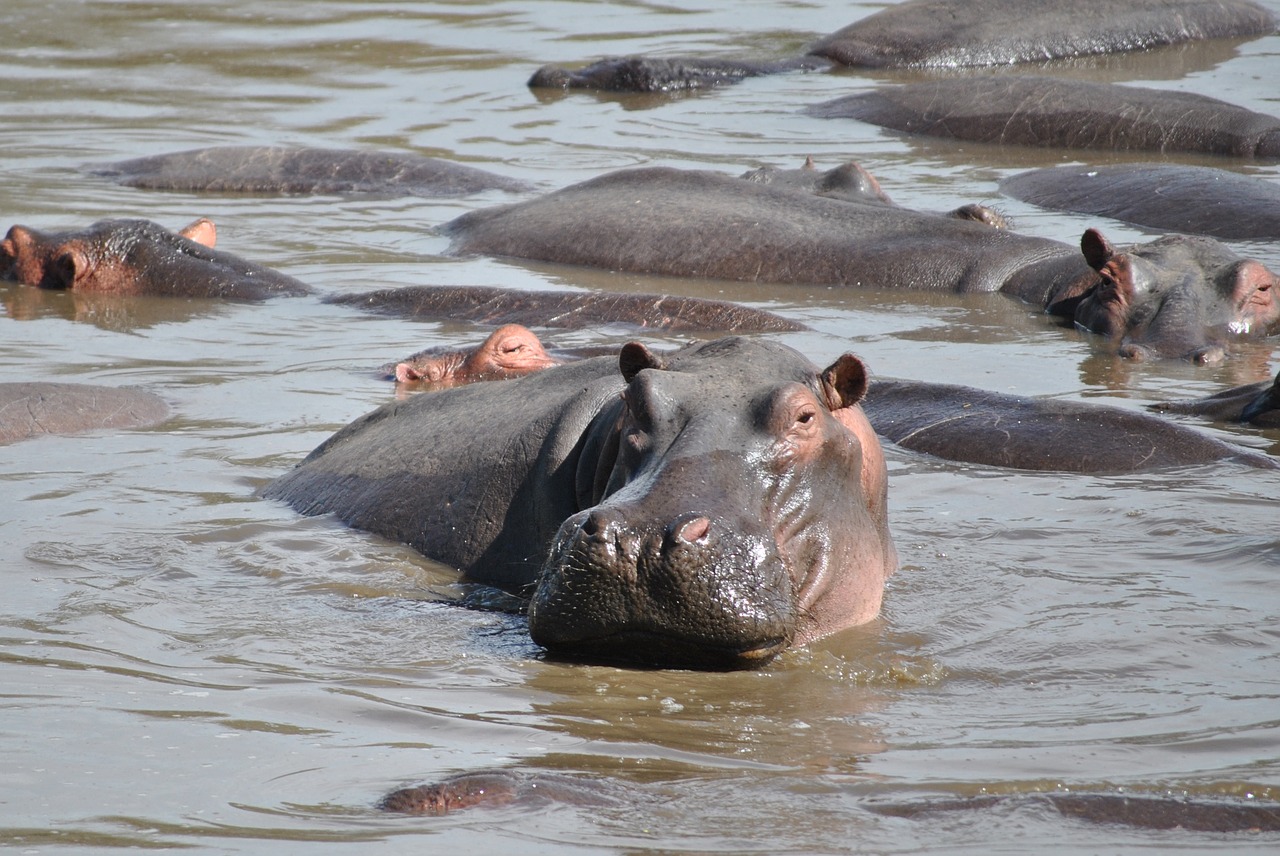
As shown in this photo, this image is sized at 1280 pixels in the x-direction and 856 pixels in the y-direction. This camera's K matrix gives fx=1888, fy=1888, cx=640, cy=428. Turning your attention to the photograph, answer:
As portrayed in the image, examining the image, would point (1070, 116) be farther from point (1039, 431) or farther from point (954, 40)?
point (1039, 431)

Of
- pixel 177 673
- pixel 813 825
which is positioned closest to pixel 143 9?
pixel 177 673

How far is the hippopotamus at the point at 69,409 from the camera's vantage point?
7.89m

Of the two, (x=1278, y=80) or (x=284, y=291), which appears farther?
(x=1278, y=80)

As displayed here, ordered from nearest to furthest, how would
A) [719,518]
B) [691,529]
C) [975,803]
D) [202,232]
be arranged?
[975,803] < [691,529] < [719,518] < [202,232]

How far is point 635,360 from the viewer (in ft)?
16.9

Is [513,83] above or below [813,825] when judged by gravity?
above

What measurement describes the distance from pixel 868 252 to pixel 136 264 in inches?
176

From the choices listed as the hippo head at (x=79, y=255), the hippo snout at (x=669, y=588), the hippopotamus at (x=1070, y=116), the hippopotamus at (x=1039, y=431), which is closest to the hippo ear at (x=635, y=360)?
the hippo snout at (x=669, y=588)

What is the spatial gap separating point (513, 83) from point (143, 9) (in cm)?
561

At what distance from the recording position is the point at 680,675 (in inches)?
184

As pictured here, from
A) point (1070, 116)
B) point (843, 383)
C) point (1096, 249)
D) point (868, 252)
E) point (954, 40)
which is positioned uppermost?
point (954, 40)

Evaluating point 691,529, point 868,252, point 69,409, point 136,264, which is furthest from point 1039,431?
point 136,264

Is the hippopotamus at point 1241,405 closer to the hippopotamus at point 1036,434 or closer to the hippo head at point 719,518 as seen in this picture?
the hippopotamus at point 1036,434

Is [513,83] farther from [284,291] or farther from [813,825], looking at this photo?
[813,825]
